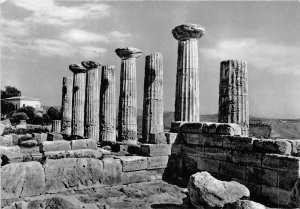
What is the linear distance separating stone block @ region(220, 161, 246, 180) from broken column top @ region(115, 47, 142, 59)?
9.74 metres

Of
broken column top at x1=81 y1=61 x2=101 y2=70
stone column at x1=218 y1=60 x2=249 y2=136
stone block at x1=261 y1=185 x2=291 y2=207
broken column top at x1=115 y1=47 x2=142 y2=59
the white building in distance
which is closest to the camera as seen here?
stone block at x1=261 y1=185 x2=291 y2=207

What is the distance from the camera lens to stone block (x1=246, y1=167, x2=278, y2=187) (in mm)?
7148

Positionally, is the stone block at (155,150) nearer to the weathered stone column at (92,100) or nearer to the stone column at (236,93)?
the stone column at (236,93)

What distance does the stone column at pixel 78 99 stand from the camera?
2186 centimetres

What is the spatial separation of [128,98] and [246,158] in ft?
33.8

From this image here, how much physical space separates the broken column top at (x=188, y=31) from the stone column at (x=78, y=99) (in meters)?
10.8

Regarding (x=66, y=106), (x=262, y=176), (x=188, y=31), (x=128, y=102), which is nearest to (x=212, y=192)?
(x=262, y=176)

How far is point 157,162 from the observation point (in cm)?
988

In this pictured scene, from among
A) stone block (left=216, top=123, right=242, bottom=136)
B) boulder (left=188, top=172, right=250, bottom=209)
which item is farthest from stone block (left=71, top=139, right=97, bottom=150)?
boulder (left=188, top=172, right=250, bottom=209)

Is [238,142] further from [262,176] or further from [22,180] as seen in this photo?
[22,180]

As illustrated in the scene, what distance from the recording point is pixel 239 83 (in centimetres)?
1113

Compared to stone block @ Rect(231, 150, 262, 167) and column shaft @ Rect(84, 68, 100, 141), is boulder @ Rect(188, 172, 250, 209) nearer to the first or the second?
stone block @ Rect(231, 150, 262, 167)

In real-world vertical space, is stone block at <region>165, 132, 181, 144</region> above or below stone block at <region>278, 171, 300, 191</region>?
above

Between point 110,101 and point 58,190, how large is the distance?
1195 centimetres
